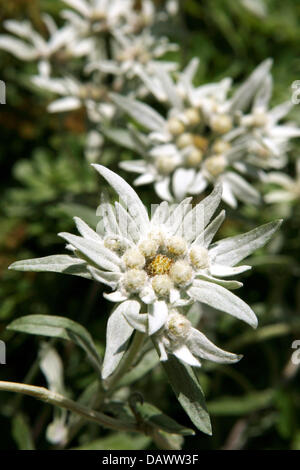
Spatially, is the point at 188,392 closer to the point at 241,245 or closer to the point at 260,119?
the point at 241,245

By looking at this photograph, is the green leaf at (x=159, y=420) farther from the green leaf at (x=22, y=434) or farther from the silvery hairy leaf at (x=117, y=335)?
the green leaf at (x=22, y=434)

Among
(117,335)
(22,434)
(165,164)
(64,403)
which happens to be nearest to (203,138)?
(165,164)

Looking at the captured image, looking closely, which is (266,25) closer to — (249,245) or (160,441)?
(249,245)

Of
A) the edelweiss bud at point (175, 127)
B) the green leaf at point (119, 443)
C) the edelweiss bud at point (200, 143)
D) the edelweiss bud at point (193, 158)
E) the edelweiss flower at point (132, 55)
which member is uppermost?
the edelweiss flower at point (132, 55)

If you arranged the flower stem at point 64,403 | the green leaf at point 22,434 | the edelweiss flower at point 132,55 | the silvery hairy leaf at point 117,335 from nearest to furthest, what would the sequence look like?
the silvery hairy leaf at point 117,335 < the flower stem at point 64,403 < the green leaf at point 22,434 < the edelweiss flower at point 132,55

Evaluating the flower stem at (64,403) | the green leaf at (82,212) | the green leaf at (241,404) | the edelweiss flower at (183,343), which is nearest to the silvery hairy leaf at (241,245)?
the edelweiss flower at (183,343)
